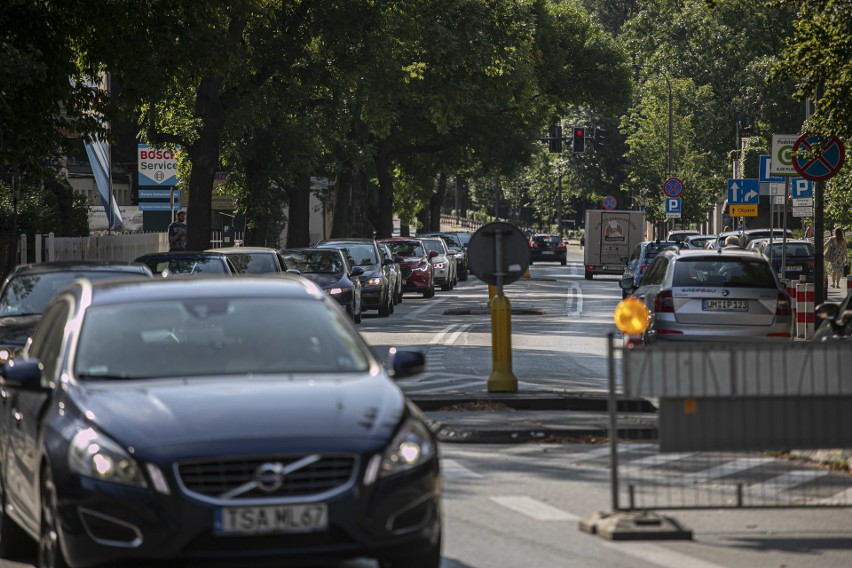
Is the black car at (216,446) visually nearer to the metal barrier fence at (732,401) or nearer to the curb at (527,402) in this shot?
the metal barrier fence at (732,401)

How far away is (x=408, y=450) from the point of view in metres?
6.92

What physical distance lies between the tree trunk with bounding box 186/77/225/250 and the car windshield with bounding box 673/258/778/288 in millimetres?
15740

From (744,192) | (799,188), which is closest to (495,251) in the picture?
(799,188)

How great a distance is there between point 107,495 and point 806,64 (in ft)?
50.0

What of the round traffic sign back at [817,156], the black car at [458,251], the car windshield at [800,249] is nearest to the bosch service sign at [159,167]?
the black car at [458,251]

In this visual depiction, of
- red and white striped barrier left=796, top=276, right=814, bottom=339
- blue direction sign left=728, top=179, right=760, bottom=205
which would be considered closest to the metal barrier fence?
red and white striped barrier left=796, top=276, right=814, bottom=339

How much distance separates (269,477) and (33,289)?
9.99 meters

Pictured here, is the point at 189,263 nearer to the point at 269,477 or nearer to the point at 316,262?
the point at 316,262

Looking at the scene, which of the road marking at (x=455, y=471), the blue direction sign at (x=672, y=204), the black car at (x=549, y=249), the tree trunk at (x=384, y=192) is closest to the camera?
the road marking at (x=455, y=471)

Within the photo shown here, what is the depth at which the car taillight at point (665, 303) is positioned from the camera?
62.8ft

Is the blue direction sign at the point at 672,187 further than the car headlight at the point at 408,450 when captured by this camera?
Yes

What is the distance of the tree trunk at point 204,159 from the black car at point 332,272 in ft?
8.41

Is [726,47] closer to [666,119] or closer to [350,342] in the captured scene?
[666,119]

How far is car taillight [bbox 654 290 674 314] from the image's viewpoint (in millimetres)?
19141
